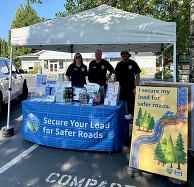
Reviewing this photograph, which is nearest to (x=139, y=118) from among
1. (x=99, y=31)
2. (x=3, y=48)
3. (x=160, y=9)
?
(x=99, y=31)

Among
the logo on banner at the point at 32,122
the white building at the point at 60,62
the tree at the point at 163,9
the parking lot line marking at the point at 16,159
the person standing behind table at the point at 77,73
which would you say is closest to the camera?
the parking lot line marking at the point at 16,159

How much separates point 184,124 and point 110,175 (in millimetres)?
1296

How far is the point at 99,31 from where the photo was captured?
4203mm

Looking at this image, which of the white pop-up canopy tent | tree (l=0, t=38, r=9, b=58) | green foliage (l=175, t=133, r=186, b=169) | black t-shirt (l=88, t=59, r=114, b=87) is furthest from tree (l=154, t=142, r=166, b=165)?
tree (l=0, t=38, r=9, b=58)

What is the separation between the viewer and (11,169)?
3.45m

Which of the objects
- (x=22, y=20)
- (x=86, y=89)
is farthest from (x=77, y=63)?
(x=22, y=20)

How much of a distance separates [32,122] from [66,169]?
1390 millimetres

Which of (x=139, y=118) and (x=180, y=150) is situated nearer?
(x=180, y=150)

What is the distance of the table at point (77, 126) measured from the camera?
3941 mm

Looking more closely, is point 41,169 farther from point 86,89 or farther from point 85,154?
point 86,89

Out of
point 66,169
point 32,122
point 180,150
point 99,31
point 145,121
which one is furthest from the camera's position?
point 32,122

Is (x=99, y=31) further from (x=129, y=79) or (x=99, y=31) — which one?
(x=129, y=79)

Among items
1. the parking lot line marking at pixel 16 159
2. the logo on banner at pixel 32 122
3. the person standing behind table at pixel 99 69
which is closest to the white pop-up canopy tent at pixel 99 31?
the person standing behind table at pixel 99 69

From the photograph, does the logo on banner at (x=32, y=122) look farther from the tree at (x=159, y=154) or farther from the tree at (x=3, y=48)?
the tree at (x=3, y=48)
